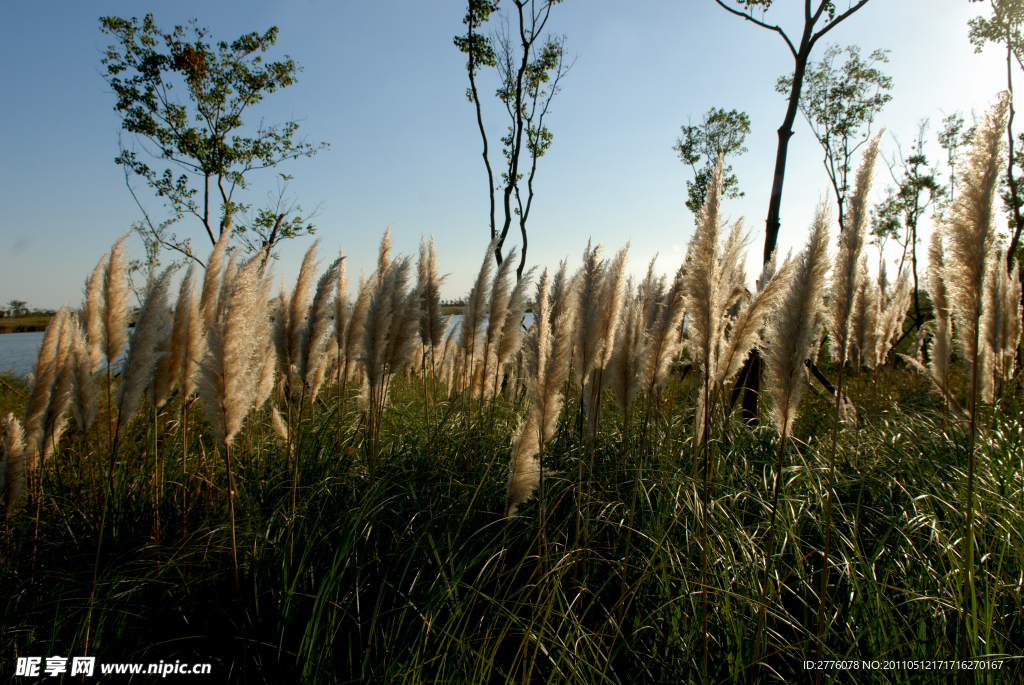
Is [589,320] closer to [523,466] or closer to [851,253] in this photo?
[523,466]

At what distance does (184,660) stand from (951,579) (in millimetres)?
2978

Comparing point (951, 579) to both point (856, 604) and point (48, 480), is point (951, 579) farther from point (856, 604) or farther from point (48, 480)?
point (48, 480)

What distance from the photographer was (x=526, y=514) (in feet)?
8.07

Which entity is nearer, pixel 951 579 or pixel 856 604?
pixel 856 604

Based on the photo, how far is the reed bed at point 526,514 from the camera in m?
1.55

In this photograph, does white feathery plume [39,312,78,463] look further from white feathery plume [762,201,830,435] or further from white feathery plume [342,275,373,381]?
white feathery plume [762,201,830,435]

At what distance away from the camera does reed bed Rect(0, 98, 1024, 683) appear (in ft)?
5.08

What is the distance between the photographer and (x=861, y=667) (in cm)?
156

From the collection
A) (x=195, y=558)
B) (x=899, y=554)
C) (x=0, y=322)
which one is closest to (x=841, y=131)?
(x=899, y=554)

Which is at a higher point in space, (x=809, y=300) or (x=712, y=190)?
(x=712, y=190)

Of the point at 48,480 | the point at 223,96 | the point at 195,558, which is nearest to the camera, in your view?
the point at 195,558

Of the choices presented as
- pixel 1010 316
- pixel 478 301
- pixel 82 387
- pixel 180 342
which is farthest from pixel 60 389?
pixel 1010 316

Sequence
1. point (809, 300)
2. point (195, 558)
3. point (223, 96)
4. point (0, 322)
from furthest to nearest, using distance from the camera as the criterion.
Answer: point (0, 322) → point (223, 96) → point (195, 558) → point (809, 300)

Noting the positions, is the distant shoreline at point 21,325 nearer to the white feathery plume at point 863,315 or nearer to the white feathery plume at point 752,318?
the white feathery plume at point 752,318
